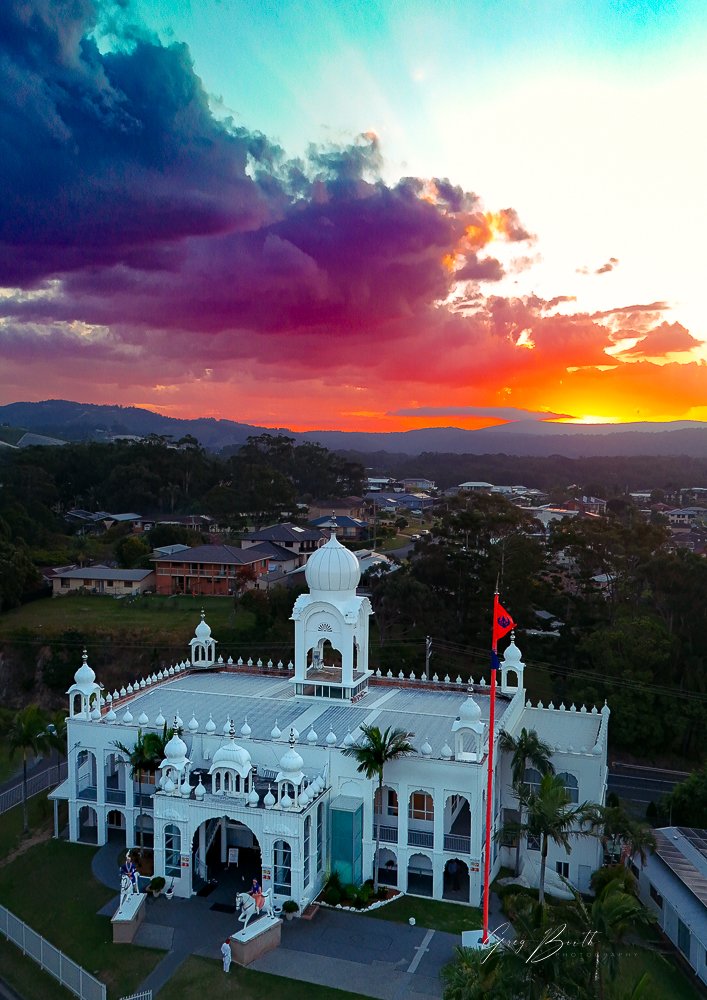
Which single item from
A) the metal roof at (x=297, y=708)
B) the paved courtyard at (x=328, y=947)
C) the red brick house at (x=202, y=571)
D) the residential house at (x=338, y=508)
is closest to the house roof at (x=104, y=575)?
the red brick house at (x=202, y=571)

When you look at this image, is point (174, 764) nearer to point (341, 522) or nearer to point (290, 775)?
point (290, 775)

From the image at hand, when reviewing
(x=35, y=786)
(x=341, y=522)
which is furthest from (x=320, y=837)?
(x=341, y=522)

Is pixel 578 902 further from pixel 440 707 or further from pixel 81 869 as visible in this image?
pixel 81 869

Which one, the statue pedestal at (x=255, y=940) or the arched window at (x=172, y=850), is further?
the arched window at (x=172, y=850)

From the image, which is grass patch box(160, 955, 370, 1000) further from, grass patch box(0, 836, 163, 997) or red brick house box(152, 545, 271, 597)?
red brick house box(152, 545, 271, 597)

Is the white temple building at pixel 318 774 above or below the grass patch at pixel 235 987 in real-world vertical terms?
above

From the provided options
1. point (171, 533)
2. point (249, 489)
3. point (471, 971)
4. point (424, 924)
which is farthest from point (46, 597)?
point (471, 971)

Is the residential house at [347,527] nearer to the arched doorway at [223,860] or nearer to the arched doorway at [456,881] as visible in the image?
the arched doorway at [223,860]

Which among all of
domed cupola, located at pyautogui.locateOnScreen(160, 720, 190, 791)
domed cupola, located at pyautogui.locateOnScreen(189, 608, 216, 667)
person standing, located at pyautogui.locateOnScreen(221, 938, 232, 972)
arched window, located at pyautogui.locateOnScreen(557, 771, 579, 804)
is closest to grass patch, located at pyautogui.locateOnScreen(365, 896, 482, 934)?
person standing, located at pyautogui.locateOnScreen(221, 938, 232, 972)
